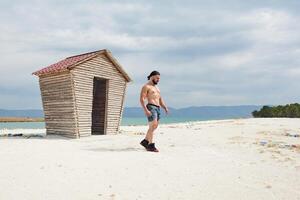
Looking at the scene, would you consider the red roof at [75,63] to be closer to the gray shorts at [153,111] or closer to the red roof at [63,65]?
the red roof at [63,65]

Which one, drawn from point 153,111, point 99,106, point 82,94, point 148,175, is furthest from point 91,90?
point 148,175

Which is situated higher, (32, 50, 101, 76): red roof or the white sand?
(32, 50, 101, 76): red roof

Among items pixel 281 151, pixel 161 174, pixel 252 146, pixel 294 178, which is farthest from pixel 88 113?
pixel 294 178

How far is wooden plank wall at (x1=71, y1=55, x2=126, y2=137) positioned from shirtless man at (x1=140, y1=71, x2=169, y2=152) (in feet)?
18.5

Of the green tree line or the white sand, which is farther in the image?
the green tree line

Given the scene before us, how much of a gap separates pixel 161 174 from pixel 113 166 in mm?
1217

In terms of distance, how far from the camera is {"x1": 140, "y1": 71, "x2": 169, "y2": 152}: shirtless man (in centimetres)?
1054

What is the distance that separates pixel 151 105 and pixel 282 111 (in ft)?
126

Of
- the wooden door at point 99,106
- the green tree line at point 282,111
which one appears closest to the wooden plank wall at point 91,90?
the wooden door at point 99,106

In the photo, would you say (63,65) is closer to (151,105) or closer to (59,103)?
(59,103)

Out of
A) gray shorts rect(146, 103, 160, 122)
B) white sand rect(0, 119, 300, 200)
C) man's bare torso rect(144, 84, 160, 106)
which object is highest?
man's bare torso rect(144, 84, 160, 106)

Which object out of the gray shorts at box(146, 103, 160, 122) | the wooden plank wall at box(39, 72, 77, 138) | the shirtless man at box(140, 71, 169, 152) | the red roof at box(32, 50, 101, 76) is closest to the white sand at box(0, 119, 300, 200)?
the shirtless man at box(140, 71, 169, 152)

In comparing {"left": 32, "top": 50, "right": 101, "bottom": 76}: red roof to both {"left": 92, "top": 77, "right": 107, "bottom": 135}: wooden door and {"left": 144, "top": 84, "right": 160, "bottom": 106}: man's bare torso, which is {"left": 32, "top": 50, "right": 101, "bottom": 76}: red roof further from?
{"left": 144, "top": 84, "right": 160, "bottom": 106}: man's bare torso

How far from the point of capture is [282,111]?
149 ft
